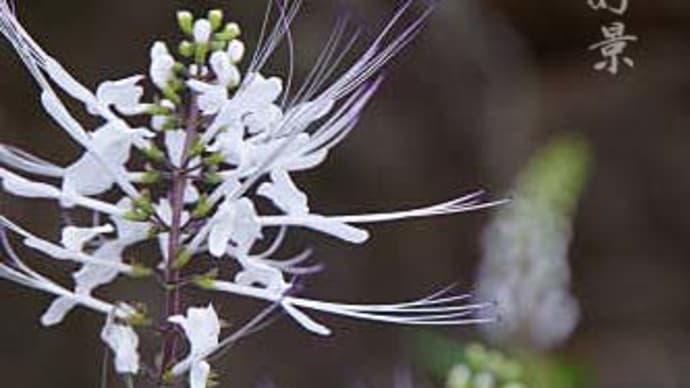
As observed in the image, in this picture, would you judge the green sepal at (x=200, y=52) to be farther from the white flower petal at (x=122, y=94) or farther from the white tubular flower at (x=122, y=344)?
the white tubular flower at (x=122, y=344)

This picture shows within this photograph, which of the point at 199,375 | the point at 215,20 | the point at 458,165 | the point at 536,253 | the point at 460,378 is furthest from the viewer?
the point at 458,165

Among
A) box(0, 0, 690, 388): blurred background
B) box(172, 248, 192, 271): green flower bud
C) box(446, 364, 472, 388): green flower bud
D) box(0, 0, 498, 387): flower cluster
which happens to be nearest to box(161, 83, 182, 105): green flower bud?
box(0, 0, 498, 387): flower cluster

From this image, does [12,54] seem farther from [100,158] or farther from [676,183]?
[100,158]

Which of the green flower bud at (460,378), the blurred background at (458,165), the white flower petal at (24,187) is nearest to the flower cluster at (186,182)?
the white flower petal at (24,187)

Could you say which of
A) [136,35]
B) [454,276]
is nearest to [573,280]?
[454,276]

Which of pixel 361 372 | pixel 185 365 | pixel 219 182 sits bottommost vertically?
pixel 185 365

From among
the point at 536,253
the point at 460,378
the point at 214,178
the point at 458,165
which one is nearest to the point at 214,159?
the point at 214,178

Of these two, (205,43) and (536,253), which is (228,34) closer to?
(205,43)
